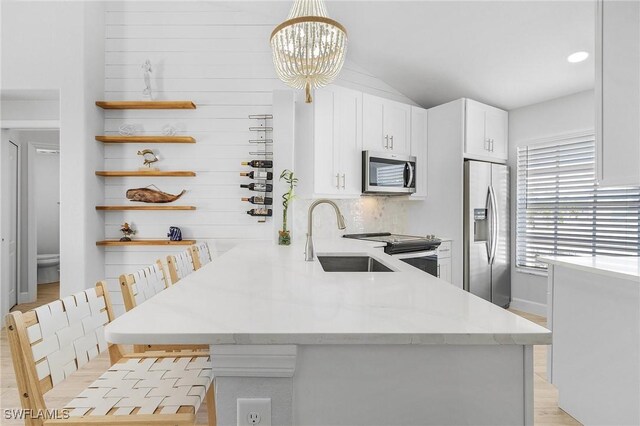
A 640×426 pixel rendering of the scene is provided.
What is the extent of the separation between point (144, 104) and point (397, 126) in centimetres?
270

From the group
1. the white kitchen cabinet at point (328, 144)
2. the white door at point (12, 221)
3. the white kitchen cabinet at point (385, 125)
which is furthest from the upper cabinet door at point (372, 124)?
the white door at point (12, 221)

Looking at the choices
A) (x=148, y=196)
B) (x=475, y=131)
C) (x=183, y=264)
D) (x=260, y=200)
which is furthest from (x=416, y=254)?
(x=148, y=196)

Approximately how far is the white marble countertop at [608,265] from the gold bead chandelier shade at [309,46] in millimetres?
1783

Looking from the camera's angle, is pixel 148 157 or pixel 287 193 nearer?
pixel 287 193

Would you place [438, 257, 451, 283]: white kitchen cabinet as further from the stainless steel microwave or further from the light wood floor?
the light wood floor

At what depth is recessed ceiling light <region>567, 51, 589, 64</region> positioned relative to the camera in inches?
119

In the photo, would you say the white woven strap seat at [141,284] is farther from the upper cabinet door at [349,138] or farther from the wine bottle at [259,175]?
the upper cabinet door at [349,138]

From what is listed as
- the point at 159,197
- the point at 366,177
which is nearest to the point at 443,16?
the point at 366,177

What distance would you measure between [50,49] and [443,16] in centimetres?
365

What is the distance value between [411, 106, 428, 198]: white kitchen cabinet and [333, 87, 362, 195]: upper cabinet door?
0.80 metres

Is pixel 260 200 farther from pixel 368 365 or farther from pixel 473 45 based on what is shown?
pixel 368 365

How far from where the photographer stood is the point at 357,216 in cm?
406

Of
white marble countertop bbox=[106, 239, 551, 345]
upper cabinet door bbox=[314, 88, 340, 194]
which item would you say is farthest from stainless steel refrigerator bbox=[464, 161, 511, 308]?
white marble countertop bbox=[106, 239, 551, 345]

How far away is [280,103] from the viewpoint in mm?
3404
